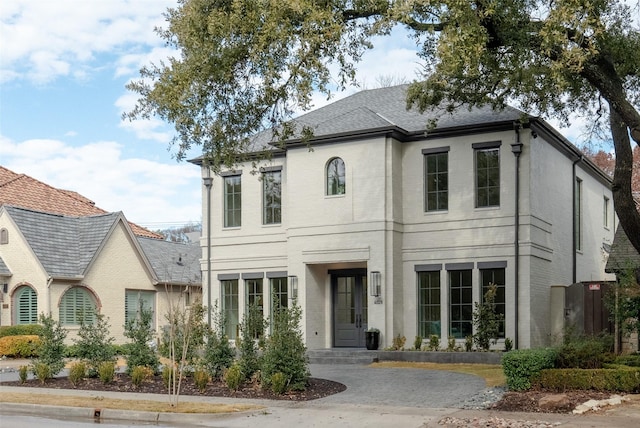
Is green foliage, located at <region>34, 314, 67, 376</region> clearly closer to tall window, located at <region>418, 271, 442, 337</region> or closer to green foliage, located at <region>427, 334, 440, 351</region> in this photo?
green foliage, located at <region>427, 334, 440, 351</region>

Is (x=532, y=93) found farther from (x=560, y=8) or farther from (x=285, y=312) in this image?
(x=285, y=312)

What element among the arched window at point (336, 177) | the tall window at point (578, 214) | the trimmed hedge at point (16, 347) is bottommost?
the trimmed hedge at point (16, 347)

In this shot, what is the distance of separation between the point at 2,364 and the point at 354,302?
37.3 ft

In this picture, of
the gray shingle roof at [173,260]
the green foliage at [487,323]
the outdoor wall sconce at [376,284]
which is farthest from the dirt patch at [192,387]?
the gray shingle roof at [173,260]

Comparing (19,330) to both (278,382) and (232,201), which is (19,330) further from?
(278,382)

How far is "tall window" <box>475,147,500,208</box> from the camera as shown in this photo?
78.5 ft

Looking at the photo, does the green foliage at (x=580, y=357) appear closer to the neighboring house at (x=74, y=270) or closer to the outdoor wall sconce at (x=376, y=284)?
the outdoor wall sconce at (x=376, y=284)

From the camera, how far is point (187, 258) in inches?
1591

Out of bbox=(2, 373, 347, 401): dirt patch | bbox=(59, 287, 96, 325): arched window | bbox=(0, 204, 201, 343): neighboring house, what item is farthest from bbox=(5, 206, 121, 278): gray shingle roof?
bbox=(2, 373, 347, 401): dirt patch


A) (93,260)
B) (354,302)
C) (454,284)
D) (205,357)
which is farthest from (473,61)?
(93,260)

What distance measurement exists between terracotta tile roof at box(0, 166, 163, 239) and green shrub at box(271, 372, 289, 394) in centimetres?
2400

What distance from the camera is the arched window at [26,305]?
30.2 metres

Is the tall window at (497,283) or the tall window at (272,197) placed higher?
the tall window at (272,197)

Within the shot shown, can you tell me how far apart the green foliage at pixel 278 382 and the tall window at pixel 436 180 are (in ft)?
34.3
